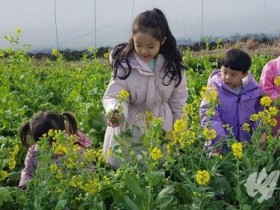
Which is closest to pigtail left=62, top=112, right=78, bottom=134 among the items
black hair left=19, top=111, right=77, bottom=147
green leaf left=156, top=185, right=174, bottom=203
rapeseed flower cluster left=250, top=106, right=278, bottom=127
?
black hair left=19, top=111, right=77, bottom=147

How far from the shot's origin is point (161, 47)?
129 inches

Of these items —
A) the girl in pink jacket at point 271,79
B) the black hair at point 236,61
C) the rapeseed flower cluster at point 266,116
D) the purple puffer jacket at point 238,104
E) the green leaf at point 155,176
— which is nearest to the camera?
the green leaf at point 155,176

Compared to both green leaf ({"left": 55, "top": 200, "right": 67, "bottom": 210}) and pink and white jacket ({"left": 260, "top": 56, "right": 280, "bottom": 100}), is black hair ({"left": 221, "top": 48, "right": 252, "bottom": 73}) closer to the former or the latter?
pink and white jacket ({"left": 260, "top": 56, "right": 280, "bottom": 100})

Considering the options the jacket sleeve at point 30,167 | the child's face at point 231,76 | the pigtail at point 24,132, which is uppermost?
the child's face at point 231,76

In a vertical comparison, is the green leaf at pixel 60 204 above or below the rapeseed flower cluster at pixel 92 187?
below

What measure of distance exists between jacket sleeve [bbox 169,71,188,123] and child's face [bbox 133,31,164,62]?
1.07ft

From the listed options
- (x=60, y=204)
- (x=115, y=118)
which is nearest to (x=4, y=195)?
(x=60, y=204)

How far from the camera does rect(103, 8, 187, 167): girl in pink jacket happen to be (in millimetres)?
3160

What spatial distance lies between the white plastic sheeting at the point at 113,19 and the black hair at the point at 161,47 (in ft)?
16.5

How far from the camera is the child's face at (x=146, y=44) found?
9.91 ft

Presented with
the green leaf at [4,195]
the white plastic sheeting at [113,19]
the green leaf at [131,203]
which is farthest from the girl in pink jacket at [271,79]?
the white plastic sheeting at [113,19]

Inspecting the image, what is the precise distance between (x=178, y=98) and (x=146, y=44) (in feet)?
1.62

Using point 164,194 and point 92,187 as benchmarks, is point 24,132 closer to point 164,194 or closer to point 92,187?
point 92,187

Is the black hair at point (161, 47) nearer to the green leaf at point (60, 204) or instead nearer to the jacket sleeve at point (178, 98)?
the jacket sleeve at point (178, 98)
